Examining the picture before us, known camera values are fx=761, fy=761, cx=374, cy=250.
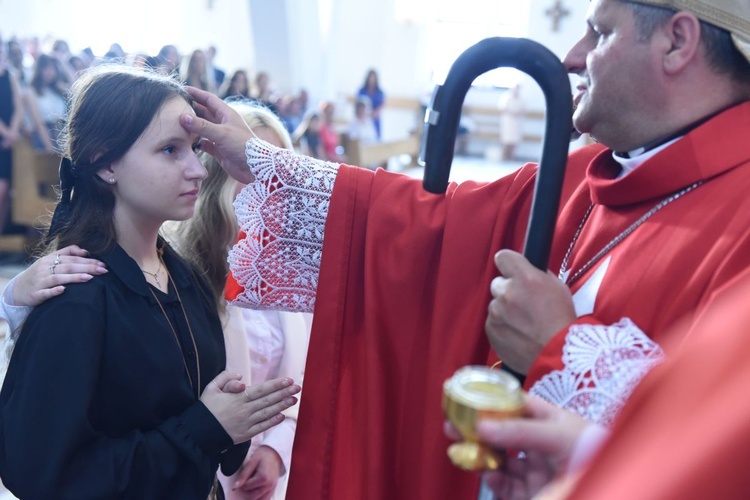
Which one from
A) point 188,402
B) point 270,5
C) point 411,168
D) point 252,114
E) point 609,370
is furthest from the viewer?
point 411,168

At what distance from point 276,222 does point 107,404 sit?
0.52 metres

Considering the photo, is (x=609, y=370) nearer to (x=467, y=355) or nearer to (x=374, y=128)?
(x=467, y=355)

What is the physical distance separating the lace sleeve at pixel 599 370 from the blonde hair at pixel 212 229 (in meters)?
1.21

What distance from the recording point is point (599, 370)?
1.09m

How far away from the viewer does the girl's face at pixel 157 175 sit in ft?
5.57

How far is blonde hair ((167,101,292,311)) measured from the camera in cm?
215

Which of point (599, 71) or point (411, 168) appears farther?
point (411, 168)

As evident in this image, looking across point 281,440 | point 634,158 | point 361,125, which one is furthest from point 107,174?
point 361,125

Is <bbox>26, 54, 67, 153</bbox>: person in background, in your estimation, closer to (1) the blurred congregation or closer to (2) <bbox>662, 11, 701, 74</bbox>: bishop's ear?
(1) the blurred congregation

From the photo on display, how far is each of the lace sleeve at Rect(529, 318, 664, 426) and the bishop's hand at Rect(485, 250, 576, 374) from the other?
1.4 inches

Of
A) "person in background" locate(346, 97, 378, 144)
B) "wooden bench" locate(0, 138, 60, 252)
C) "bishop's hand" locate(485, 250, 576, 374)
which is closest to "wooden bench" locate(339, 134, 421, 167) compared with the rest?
"person in background" locate(346, 97, 378, 144)

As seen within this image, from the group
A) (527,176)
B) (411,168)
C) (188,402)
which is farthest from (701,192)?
(411,168)

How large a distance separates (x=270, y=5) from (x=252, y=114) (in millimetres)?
9845

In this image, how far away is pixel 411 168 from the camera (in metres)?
13.4
